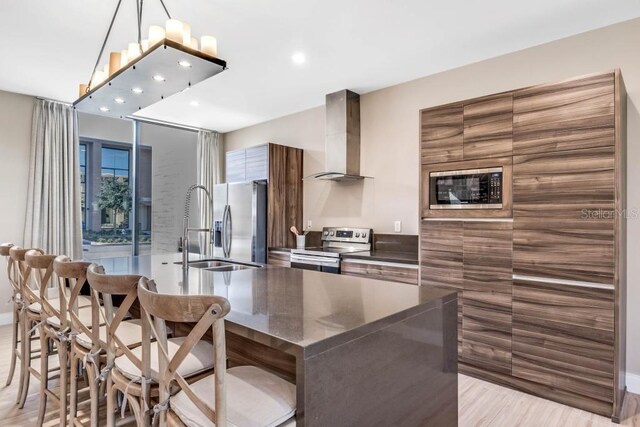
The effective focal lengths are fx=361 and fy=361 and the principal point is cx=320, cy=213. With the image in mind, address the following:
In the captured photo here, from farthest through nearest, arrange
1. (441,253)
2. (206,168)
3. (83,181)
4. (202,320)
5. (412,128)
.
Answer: (206,168) < (83,181) < (412,128) < (441,253) < (202,320)

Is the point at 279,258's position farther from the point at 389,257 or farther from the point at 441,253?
the point at 441,253

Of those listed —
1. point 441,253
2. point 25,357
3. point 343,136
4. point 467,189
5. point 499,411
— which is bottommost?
point 499,411

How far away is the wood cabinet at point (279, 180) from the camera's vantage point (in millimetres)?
4789

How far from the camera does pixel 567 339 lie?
2.42 meters

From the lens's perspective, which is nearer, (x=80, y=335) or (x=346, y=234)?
(x=80, y=335)

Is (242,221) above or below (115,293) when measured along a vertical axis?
above

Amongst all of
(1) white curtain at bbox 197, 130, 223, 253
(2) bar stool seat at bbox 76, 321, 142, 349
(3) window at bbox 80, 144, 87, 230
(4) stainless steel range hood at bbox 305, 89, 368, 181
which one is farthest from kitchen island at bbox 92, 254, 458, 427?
(1) white curtain at bbox 197, 130, 223, 253

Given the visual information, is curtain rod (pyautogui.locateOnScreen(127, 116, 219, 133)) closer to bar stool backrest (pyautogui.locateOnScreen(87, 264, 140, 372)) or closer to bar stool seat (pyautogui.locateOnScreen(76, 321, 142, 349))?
bar stool seat (pyautogui.locateOnScreen(76, 321, 142, 349))

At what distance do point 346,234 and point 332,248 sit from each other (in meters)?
0.26

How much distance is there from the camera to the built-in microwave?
277 centimetres

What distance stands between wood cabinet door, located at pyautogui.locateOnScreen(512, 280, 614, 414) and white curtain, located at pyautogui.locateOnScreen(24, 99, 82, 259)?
5101 mm

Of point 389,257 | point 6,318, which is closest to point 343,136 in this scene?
point 389,257

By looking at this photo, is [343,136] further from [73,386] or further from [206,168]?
[73,386]

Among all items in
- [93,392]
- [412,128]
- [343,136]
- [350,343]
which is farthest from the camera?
[343,136]
